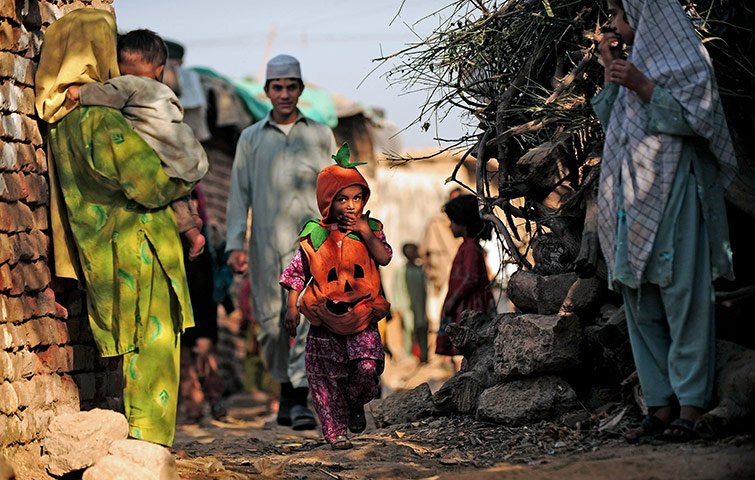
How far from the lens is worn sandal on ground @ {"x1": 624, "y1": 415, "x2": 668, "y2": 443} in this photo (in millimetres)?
5004

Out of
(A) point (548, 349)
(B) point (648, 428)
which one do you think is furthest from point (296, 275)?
(B) point (648, 428)

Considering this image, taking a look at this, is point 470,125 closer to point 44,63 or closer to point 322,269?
point 322,269

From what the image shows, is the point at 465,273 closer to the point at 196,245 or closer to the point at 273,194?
the point at 273,194

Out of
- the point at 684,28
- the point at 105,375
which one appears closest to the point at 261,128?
the point at 105,375

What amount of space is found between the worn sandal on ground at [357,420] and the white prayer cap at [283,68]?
257cm

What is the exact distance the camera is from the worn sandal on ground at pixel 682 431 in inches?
189

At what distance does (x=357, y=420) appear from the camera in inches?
248

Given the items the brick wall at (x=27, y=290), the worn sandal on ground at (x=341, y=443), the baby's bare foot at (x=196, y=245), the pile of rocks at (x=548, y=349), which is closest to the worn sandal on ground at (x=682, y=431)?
the pile of rocks at (x=548, y=349)

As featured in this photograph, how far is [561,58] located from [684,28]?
1464 mm

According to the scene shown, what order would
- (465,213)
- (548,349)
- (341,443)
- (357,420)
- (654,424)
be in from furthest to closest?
(465,213) → (357,420) → (341,443) → (548,349) → (654,424)

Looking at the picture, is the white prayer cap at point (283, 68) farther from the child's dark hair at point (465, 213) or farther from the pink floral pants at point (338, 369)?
the pink floral pants at point (338, 369)

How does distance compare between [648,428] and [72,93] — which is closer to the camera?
[648,428]

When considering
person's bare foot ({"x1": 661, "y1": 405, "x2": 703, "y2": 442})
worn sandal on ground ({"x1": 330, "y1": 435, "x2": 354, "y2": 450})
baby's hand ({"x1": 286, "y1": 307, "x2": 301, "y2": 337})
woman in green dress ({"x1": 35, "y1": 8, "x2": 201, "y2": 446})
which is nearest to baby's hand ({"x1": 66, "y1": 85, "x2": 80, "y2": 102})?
woman in green dress ({"x1": 35, "y1": 8, "x2": 201, "y2": 446})

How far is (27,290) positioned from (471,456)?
2136 millimetres
